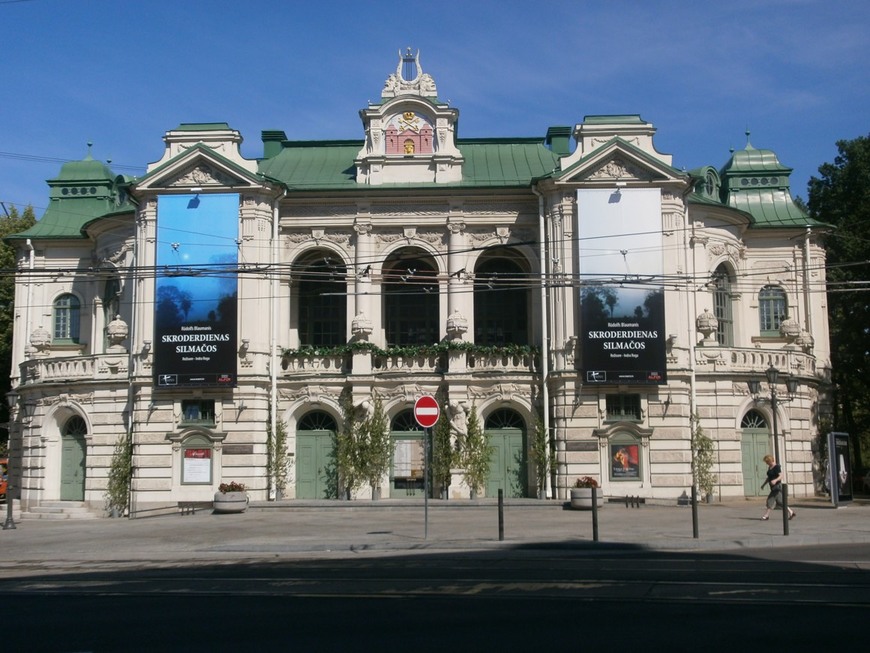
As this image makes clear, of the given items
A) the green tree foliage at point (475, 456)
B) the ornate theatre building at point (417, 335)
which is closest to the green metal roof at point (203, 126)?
the ornate theatre building at point (417, 335)

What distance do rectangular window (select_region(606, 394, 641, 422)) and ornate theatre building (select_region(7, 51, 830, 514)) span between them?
0.55 ft

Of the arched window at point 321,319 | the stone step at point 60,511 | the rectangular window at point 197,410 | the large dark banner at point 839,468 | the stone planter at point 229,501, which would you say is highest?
the arched window at point 321,319

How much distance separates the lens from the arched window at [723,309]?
39062 mm

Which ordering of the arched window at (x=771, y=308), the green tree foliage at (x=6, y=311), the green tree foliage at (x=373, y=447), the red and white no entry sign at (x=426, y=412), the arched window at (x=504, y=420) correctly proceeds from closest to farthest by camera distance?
the red and white no entry sign at (x=426, y=412) → the green tree foliage at (x=373, y=447) → the arched window at (x=504, y=420) → the arched window at (x=771, y=308) → the green tree foliage at (x=6, y=311)

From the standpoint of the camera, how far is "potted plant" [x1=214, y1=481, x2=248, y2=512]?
32094 mm

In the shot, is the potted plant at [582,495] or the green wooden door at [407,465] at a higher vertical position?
the green wooden door at [407,465]

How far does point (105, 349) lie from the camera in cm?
3956

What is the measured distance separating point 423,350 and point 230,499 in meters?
8.30

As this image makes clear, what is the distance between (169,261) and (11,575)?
18.6 metres

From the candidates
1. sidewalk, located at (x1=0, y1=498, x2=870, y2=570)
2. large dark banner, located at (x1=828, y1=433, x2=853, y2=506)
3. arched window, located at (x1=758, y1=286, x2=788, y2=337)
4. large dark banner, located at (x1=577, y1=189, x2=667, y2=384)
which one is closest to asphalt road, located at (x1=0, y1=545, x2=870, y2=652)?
sidewalk, located at (x1=0, y1=498, x2=870, y2=570)

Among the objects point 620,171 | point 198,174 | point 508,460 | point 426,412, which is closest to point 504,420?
point 508,460

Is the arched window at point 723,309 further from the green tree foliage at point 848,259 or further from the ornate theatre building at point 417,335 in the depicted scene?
the green tree foliage at point 848,259

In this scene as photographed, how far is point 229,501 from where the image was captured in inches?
1264

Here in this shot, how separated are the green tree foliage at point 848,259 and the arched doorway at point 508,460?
14.0m
